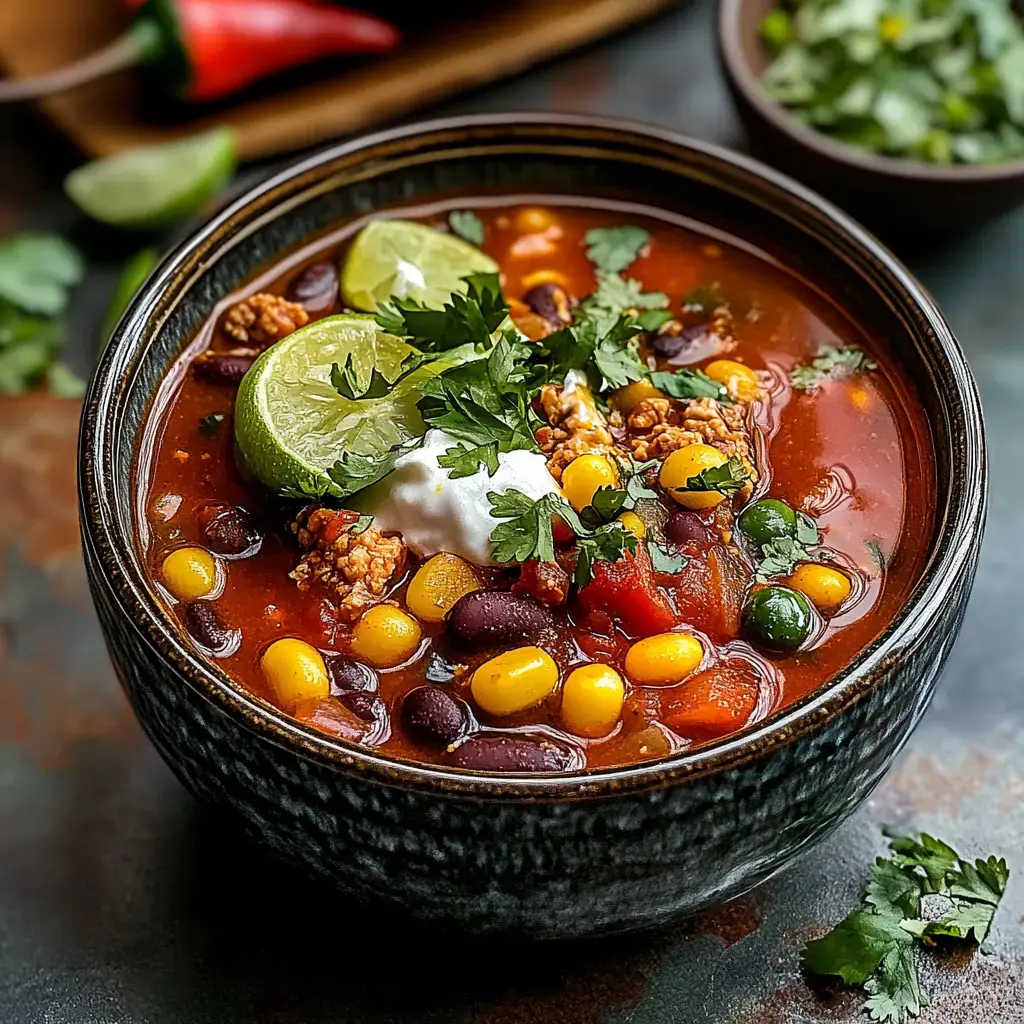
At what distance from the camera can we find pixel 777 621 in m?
2.73

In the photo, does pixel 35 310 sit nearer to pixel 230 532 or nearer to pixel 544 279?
pixel 544 279

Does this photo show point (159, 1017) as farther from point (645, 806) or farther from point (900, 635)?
point (900, 635)

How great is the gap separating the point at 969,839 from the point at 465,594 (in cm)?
129

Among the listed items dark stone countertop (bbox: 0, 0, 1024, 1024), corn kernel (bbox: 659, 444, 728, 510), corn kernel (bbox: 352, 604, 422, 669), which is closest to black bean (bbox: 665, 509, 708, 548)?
corn kernel (bbox: 659, 444, 728, 510)

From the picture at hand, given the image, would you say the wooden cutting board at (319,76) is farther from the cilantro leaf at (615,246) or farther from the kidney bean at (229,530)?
the kidney bean at (229,530)

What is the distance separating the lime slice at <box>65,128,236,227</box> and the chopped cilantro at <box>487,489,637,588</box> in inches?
89.6

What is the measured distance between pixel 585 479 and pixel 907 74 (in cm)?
271

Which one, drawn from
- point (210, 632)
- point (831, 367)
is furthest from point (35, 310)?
point (831, 367)

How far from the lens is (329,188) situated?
347 cm

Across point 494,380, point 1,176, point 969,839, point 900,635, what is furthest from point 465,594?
point 1,176

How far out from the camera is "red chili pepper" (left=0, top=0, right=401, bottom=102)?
16.1ft

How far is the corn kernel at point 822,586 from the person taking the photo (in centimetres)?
282

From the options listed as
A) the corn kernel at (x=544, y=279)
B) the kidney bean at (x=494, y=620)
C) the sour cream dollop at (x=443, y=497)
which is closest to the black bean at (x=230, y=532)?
the sour cream dollop at (x=443, y=497)

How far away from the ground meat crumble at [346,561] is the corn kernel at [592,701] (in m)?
0.42
